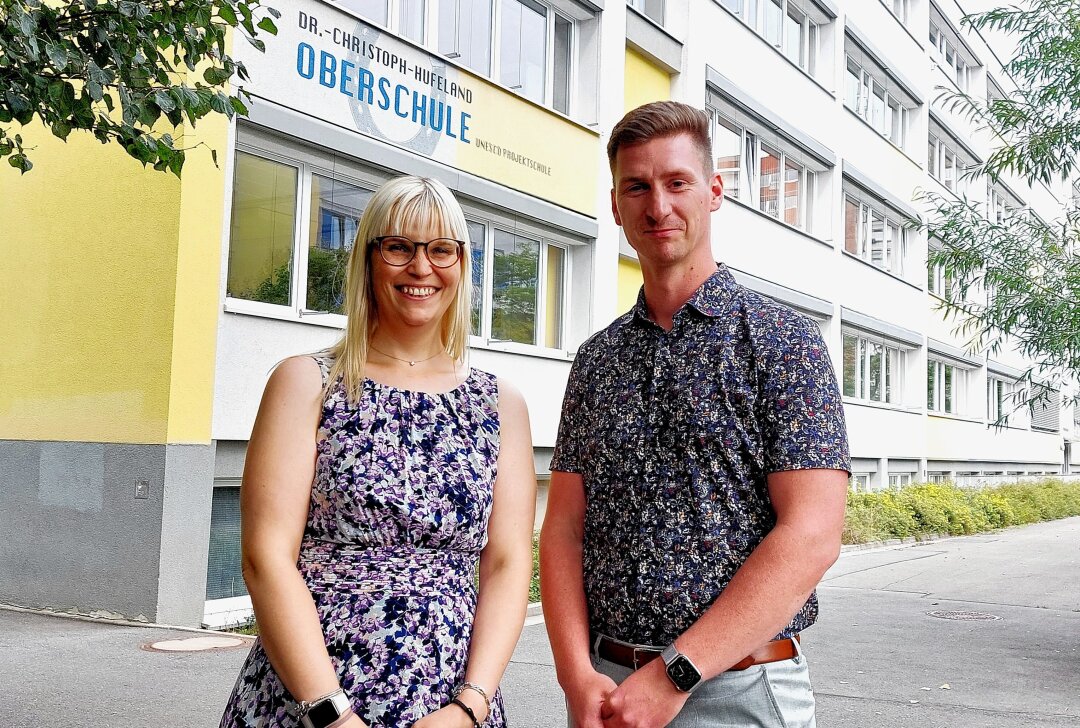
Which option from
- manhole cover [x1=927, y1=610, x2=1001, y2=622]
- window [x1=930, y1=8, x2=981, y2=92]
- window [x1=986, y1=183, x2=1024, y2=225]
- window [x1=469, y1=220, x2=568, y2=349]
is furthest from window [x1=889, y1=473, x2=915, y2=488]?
manhole cover [x1=927, y1=610, x2=1001, y2=622]

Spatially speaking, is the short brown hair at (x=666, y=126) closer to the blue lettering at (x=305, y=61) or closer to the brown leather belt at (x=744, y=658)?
the brown leather belt at (x=744, y=658)

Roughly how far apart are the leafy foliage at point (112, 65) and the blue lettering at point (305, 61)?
19.9 feet

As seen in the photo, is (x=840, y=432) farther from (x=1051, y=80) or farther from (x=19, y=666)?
(x=1051, y=80)

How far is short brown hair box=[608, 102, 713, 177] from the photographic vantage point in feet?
8.41

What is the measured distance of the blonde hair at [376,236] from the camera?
2.76 m

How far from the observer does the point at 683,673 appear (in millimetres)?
2330

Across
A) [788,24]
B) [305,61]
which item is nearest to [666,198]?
[305,61]

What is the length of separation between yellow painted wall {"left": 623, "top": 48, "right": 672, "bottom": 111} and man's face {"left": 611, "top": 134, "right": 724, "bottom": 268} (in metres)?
14.6

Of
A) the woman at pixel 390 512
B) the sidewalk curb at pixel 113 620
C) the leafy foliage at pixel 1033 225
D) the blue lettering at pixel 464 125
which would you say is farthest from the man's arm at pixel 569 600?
the blue lettering at pixel 464 125

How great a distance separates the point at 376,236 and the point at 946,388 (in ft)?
109

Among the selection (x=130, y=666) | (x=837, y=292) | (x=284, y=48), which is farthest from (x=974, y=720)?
(x=837, y=292)

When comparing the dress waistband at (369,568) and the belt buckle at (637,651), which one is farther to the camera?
the dress waistband at (369,568)

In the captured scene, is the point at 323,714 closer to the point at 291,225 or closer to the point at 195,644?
the point at 195,644

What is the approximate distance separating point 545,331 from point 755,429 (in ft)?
42.9
